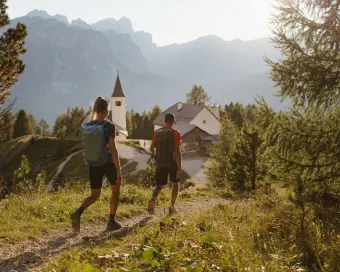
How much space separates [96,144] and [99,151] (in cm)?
13

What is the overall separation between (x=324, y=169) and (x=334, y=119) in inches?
42.7

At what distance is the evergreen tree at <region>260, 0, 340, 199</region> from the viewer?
23.0 feet

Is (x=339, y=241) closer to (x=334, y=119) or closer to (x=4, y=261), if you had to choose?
(x=334, y=119)

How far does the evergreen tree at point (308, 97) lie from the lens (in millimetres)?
7000

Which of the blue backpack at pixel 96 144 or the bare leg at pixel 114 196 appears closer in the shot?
the blue backpack at pixel 96 144

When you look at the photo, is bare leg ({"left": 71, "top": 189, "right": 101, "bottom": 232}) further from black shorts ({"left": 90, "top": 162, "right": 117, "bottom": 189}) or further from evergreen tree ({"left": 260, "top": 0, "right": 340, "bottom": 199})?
evergreen tree ({"left": 260, "top": 0, "right": 340, "bottom": 199})

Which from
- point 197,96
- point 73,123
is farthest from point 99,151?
point 73,123

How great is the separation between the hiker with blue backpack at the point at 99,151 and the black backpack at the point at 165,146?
5.72 feet

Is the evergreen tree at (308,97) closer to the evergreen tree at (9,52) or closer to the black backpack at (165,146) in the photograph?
the black backpack at (165,146)

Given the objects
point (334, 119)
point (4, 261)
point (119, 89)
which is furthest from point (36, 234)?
point (119, 89)

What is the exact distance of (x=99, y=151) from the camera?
5625 mm

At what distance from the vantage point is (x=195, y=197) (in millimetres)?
10758

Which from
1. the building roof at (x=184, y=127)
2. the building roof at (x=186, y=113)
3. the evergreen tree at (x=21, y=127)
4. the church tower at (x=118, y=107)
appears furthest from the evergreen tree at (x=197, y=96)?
the evergreen tree at (x=21, y=127)

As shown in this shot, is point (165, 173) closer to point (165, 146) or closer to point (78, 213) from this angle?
point (165, 146)
